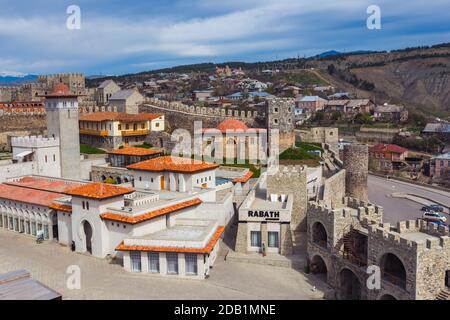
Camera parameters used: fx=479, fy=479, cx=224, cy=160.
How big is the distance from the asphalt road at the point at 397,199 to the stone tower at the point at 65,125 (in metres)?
22.3

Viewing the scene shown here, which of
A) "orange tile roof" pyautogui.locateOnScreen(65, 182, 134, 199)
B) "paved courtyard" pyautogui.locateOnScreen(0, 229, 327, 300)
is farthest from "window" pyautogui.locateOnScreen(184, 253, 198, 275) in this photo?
"orange tile roof" pyautogui.locateOnScreen(65, 182, 134, 199)

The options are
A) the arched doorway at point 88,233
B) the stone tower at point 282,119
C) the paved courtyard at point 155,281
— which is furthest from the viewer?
the stone tower at point 282,119

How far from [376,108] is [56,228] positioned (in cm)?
6986

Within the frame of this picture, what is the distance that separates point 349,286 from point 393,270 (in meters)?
2.47

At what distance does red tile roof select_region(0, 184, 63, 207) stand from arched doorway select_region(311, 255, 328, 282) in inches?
548

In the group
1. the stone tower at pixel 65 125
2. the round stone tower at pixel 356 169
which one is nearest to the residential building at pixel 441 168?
the round stone tower at pixel 356 169

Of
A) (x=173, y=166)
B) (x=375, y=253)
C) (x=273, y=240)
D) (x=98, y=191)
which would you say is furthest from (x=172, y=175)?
(x=375, y=253)

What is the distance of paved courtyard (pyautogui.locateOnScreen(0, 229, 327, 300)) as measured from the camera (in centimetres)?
1811

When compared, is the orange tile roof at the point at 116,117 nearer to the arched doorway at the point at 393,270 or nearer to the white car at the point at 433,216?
the white car at the point at 433,216

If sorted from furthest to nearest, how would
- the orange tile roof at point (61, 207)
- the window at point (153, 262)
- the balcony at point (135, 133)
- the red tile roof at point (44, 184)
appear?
the balcony at point (135, 133) → the red tile roof at point (44, 184) → the orange tile roof at point (61, 207) → the window at point (153, 262)

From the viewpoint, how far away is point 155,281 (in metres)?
19.5

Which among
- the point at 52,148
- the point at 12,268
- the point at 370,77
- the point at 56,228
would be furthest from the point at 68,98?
the point at 370,77

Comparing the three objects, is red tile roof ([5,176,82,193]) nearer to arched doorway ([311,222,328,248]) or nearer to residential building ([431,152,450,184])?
arched doorway ([311,222,328,248])

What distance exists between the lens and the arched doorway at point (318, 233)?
72.0 feet
